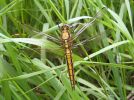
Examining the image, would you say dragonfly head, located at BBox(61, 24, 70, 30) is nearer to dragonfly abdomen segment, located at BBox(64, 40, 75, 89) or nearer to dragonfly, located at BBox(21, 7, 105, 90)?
dragonfly, located at BBox(21, 7, 105, 90)

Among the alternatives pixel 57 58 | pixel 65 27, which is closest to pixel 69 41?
pixel 65 27

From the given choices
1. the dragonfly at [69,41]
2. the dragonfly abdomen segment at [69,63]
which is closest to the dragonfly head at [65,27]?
the dragonfly at [69,41]

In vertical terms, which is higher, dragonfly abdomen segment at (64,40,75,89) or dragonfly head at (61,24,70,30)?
dragonfly head at (61,24,70,30)

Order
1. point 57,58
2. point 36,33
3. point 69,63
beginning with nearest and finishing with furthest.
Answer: point 69,63, point 36,33, point 57,58

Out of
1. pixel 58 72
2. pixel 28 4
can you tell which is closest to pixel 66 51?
pixel 58 72

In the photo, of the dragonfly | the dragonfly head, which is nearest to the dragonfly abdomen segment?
the dragonfly

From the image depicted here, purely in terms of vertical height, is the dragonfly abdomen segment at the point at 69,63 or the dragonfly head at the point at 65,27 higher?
the dragonfly head at the point at 65,27

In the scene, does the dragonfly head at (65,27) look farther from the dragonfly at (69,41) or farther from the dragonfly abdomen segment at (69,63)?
the dragonfly abdomen segment at (69,63)

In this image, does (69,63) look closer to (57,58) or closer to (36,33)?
(36,33)

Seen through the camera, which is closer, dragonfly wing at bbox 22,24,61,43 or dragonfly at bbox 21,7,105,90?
dragonfly at bbox 21,7,105,90
